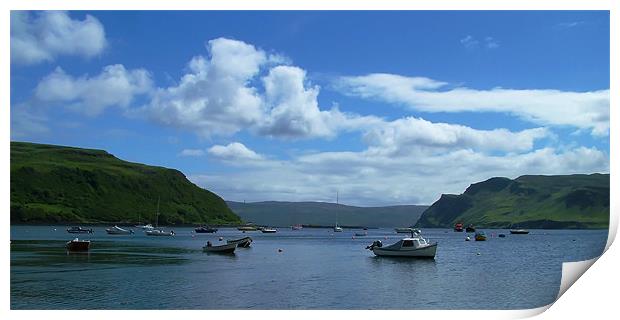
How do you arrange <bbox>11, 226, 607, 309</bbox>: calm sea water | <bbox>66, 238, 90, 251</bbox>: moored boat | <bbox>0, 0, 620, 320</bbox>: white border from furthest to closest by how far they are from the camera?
<bbox>66, 238, 90, 251</bbox>: moored boat
<bbox>11, 226, 607, 309</bbox>: calm sea water
<bbox>0, 0, 620, 320</bbox>: white border

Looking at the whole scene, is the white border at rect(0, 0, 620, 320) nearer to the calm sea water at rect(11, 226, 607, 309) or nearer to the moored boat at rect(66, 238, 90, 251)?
the calm sea water at rect(11, 226, 607, 309)

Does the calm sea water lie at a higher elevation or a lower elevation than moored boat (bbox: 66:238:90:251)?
lower

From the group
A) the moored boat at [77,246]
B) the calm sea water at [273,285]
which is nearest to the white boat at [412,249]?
the calm sea water at [273,285]

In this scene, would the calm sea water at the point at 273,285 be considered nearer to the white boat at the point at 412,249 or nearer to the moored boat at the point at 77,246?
the white boat at the point at 412,249

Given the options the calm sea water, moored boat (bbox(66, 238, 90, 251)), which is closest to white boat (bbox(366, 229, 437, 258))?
the calm sea water
